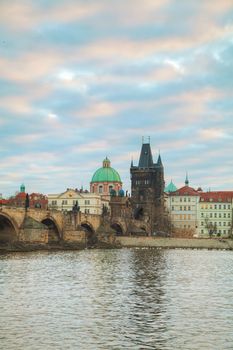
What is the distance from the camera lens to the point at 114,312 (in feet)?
75.9

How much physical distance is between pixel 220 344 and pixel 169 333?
Result: 2.01 meters

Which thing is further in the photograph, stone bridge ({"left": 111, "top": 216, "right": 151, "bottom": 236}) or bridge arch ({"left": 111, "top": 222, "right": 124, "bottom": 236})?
stone bridge ({"left": 111, "top": 216, "right": 151, "bottom": 236})

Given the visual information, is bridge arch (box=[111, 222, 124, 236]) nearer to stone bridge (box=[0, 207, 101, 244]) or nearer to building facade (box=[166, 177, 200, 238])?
stone bridge (box=[0, 207, 101, 244])

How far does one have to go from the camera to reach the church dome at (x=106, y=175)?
16312 centimetres

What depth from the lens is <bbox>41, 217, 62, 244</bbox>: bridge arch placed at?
83.3 meters

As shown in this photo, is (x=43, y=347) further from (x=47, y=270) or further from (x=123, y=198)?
(x=123, y=198)

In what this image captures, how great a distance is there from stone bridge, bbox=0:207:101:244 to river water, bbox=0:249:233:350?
32.4 metres

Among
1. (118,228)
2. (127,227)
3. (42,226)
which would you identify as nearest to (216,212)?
(127,227)

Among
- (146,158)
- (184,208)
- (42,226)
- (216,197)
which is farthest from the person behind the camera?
(146,158)

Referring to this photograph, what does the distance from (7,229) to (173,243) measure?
128 feet

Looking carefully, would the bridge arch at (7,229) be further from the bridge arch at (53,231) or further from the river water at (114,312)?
the river water at (114,312)

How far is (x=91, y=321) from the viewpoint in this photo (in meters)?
21.2

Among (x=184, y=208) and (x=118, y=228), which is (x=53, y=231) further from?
(x=184, y=208)

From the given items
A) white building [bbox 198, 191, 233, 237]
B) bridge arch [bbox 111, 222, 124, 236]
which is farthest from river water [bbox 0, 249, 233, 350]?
white building [bbox 198, 191, 233, 237]
